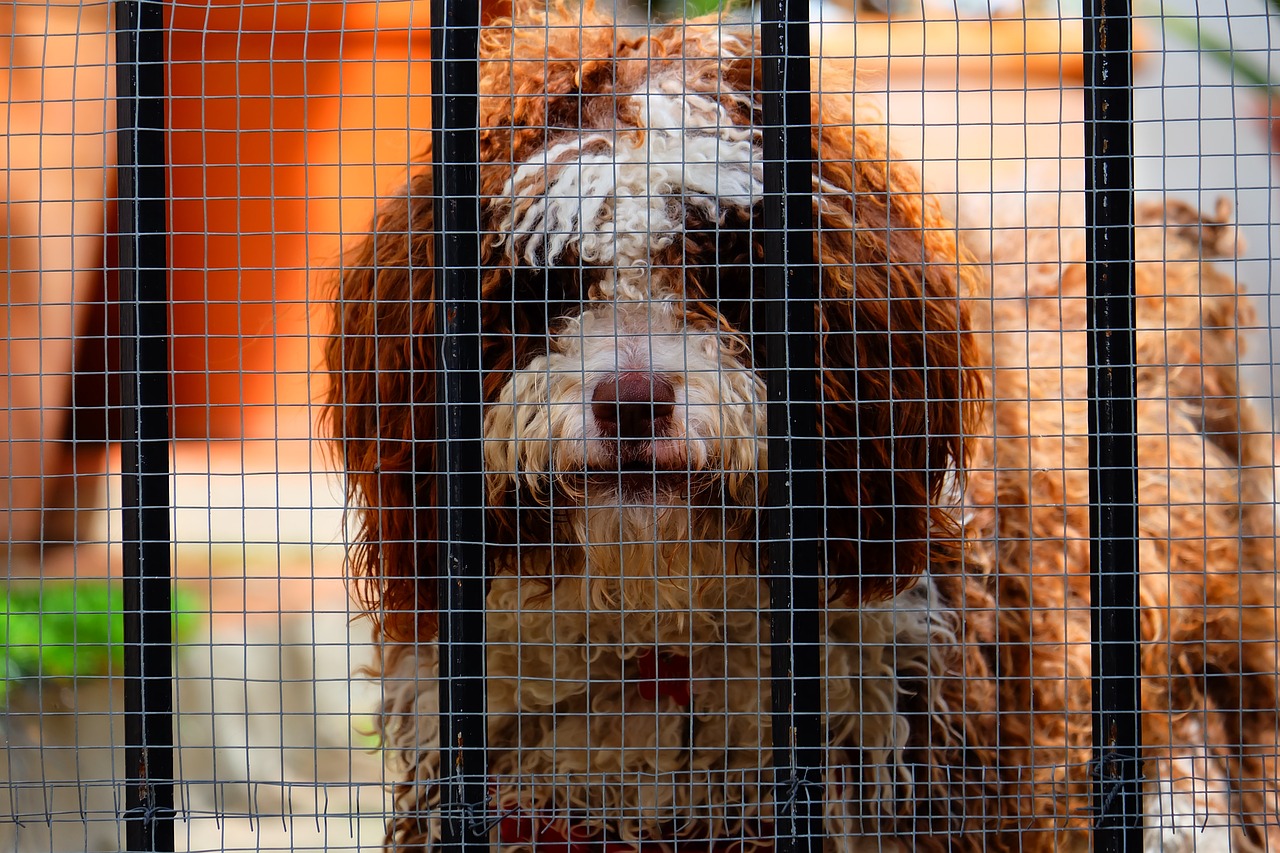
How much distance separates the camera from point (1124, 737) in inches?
63.8

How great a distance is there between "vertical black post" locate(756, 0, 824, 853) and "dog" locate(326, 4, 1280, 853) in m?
0.08

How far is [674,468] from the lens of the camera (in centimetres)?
172

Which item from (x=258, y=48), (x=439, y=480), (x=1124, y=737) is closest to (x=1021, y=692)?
(x=1124, y=737)

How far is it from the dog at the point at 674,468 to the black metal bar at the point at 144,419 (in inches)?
11.0

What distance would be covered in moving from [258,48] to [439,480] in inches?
110

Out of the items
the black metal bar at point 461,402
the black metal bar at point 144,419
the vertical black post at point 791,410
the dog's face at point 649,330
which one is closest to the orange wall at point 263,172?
the dog's face at point 649,330

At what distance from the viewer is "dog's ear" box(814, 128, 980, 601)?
1.83 m

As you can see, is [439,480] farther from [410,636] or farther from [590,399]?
[410,636]

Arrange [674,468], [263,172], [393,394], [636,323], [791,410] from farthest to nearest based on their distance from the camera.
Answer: [263,172]
[393,394]
[636,323]
[674,468]
[791,410]

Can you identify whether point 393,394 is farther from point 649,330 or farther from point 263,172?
point 263,172

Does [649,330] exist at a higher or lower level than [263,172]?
lower

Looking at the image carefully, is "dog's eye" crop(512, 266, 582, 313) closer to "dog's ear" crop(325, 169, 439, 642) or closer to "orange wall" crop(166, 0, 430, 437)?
"dog's ear" crop(325, 169, 439, 642)

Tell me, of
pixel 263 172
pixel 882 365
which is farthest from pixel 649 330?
pixel 263 172

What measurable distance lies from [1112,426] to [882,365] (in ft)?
1.28
